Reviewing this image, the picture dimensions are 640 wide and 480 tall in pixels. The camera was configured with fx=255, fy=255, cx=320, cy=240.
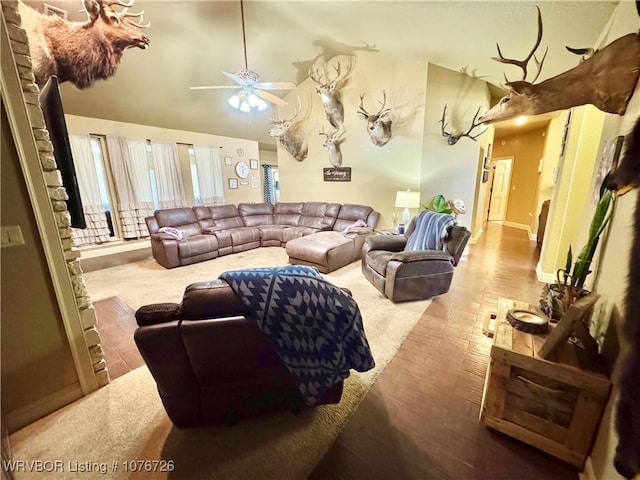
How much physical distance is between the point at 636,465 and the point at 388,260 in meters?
2.23

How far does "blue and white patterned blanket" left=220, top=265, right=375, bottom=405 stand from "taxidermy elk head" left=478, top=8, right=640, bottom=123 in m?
1.80

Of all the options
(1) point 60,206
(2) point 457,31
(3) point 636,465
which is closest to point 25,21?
(1) point 60,206

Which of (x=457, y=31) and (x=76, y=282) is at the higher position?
(x=457, y=31)

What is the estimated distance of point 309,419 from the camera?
1.52 meters

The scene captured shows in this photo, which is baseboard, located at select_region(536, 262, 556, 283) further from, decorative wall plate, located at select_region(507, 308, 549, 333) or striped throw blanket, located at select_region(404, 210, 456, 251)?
decorative wall plate, located at select_region(507, 308, 549, 333)

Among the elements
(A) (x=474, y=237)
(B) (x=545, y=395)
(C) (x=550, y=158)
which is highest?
(C) (x=550, y=158)

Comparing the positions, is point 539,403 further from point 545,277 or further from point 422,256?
point 545,277

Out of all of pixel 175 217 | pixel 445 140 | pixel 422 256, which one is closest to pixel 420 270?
pixel 422 256

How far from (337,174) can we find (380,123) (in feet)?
4.60

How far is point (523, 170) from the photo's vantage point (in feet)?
23.8

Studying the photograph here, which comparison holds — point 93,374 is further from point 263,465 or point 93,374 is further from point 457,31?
point 457,31

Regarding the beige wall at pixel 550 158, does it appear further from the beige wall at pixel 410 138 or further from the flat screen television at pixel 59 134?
the flat screen television at pixel 59 134

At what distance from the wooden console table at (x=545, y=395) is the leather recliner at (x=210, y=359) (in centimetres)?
111

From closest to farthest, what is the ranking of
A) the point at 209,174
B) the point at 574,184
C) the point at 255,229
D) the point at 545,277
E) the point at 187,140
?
the point at 574,184, the point at 545,277, the point at 255,229, the point at 187,140, the point at 209,174
